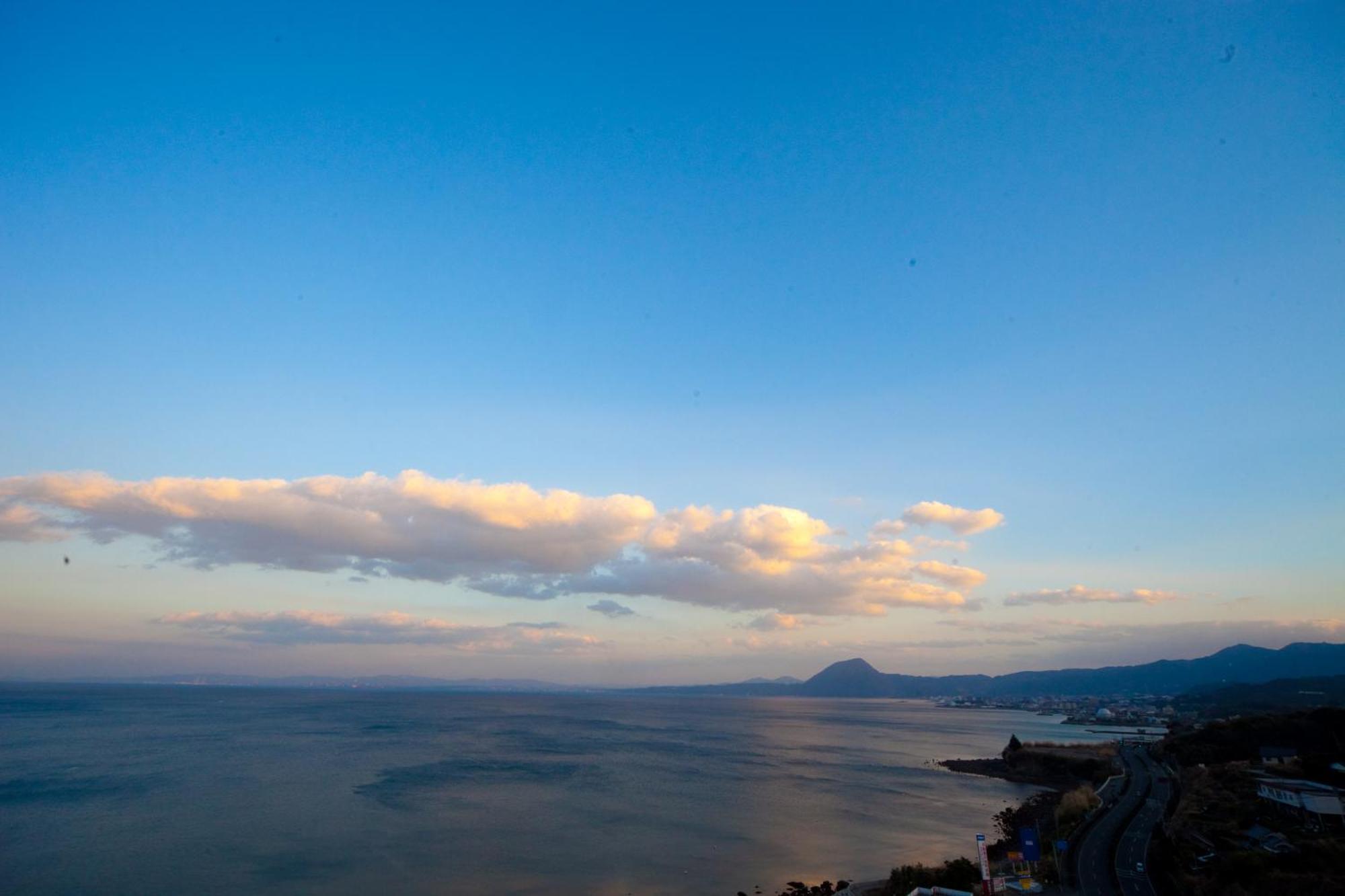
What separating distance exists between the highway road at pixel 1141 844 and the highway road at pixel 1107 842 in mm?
151

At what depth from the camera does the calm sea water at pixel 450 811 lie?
21.8 meters

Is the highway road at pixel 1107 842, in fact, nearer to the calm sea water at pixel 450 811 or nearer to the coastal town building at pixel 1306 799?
the coastal town building at pixel 1306 799

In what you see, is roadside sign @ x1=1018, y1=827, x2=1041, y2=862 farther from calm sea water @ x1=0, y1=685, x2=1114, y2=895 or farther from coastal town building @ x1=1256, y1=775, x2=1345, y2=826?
coastal town building @ x1=1256, y1=775, x2=1345, y2=826

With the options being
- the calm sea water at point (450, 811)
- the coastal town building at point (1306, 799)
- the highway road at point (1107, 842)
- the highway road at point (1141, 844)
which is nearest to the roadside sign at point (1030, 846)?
the highway road at point (1107, 842)

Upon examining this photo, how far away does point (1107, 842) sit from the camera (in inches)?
868

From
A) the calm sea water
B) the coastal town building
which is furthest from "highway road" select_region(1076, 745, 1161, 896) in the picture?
the calm sea water

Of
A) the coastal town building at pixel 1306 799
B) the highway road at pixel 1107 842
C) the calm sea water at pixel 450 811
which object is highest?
the coastal town building at pixel 1306 799

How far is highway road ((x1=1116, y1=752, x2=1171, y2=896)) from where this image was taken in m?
17.2

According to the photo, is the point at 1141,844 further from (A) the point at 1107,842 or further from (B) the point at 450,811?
(B) the point at 450,811

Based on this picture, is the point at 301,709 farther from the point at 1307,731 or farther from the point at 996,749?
the point at 1307,731

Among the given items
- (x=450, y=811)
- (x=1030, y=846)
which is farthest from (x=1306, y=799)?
(x=450, y=811)

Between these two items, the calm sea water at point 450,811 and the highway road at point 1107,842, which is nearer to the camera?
the highway road at point 1107,842

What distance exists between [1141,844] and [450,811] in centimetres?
2705

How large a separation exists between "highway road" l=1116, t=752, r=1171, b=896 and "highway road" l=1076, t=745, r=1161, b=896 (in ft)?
0.50
